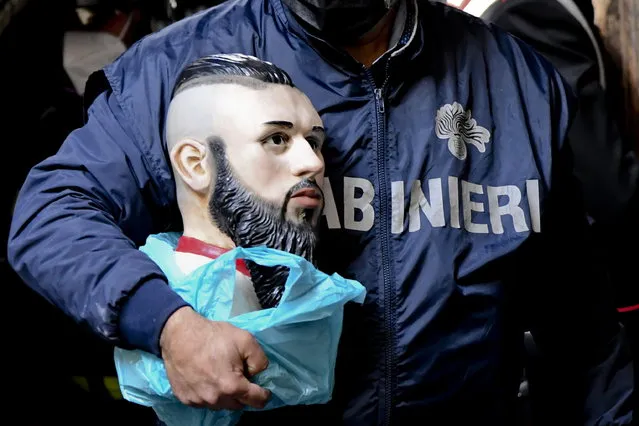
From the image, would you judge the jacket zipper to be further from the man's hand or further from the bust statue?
the man's hand

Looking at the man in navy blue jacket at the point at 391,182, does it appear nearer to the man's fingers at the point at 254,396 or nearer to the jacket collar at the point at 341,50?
the jacket collar at the point at 341,50

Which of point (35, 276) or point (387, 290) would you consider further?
point (387, 290)

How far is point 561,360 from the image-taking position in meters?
1.83

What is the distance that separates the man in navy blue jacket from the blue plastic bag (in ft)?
0.40

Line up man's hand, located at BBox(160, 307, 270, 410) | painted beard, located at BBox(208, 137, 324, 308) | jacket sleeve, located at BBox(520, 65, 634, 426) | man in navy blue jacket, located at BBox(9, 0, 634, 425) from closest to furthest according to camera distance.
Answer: man's hand, located at BBox(160, 307, 270, 410) < painted beard, located at BBox(208, 137, 324, 308) < man in navy blue jacket, located at BBox(9, 0, 634, 425) < jacket sleeve, located at BBox(520, 65, 634, 426)

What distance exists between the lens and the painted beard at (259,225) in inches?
52.9

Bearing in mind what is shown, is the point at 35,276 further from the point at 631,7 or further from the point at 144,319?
the point at 631,7

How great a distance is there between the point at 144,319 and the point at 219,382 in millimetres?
123

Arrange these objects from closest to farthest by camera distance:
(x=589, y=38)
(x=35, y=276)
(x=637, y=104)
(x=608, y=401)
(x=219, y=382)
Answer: (x=219, y=382), (x=35, y=276), (x=608, y=401), (x=589, y=38), (x=637, y=104)

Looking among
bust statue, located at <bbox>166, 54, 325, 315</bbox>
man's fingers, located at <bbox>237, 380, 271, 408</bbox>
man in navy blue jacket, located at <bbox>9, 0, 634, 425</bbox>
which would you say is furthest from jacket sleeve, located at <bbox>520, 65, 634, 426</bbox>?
man's fingers, located at <bbox>237, 380, 271, 408</bbox>

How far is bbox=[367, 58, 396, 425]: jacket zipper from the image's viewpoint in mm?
1498

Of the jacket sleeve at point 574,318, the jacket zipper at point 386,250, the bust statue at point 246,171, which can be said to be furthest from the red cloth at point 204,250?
the jacket sleeve at point 574,318

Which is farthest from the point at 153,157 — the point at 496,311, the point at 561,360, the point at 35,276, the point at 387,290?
the point at 561,360

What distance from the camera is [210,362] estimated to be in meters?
1.20
